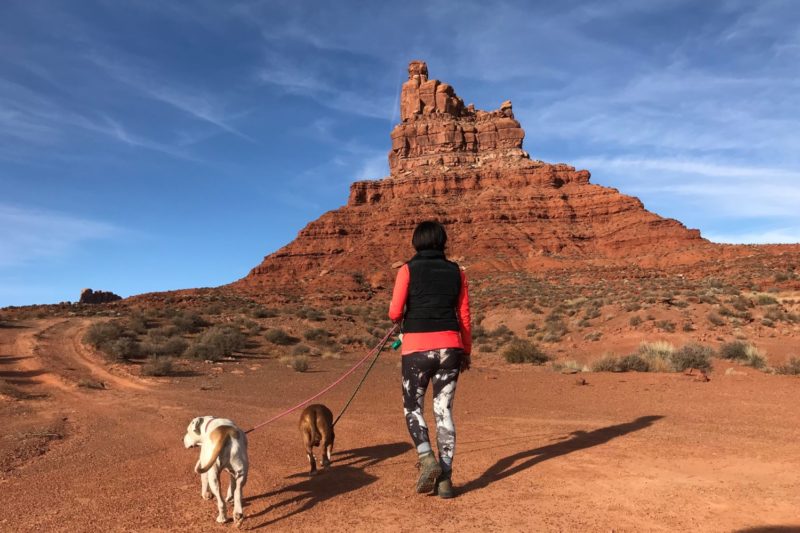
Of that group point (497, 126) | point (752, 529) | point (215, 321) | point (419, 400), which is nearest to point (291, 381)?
point (419, 400)

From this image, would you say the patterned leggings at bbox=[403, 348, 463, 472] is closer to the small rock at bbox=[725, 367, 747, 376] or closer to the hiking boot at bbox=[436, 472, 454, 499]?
the hiking boot at bbox=[436, 472, 454, 499]

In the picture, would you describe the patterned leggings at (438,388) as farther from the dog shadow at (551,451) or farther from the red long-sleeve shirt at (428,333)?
the dog shadow at (551,451)

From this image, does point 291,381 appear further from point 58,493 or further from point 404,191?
point 404,191

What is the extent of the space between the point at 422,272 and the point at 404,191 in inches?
3304

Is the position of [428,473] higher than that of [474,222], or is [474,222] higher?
[474,222]

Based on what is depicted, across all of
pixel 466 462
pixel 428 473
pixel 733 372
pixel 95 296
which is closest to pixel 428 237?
pixel 428 473

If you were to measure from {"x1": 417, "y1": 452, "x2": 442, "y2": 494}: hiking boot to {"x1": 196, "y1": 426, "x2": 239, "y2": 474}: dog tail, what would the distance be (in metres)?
1.64

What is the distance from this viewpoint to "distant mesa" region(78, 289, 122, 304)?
247 ft

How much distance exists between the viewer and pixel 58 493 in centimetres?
495

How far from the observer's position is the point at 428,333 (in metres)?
4.59

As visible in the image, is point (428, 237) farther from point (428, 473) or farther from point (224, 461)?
point (224, 461)

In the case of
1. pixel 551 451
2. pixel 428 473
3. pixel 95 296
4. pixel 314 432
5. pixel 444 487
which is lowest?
pixel 551 451

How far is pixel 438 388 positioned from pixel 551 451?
90.5 inches

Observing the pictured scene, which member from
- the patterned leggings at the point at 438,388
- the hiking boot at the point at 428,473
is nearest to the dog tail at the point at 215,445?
the patterned leggings at the point at 438,388
